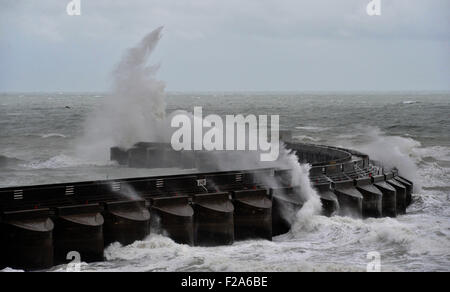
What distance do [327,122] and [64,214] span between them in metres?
79.4

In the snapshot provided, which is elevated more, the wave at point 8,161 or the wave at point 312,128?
the wave at point 8,161

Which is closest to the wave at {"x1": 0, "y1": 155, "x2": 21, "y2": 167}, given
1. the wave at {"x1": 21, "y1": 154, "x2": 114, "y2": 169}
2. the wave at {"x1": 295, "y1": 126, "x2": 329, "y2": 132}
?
the wave at {"x1": 21, "y1": 154, "x2": 114, "y2": 169}

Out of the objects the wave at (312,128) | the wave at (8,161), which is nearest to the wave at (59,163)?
the wave at (8,161)

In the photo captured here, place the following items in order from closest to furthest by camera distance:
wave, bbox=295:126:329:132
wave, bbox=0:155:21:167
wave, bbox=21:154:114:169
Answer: wave, bbox=21:154:114:169, wave, bbox=0:155:21:167, wave, bbox=295:126:329:132

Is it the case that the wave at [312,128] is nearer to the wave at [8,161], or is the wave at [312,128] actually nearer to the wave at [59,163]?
the wave at [59,163]

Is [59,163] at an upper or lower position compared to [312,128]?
upper

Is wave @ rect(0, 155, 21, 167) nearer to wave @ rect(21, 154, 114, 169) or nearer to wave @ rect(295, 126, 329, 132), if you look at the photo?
wave @ rect(21, 154, 114, 169)

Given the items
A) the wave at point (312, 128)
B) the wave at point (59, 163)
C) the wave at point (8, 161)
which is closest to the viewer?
the wave at point (59, 163)

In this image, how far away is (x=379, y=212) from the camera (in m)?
23.6

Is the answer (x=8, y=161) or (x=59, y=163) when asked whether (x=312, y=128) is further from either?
(x=59, y=163)

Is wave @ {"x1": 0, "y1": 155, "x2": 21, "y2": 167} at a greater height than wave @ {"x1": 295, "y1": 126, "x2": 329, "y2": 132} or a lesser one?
greater

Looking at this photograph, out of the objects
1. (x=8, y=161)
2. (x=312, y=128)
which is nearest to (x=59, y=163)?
(x=8, y=161)
